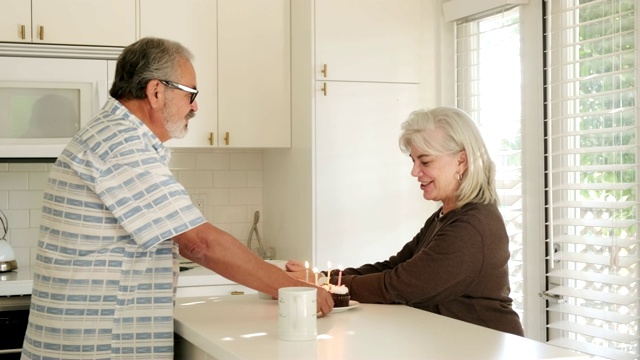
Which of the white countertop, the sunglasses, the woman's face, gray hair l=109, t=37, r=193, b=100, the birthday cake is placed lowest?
the white countertop

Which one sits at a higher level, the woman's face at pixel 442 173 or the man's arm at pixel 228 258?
the woman's face at pixel 442 173

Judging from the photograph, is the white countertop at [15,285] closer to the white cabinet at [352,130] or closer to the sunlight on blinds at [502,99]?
the white cabinet at [352,130]

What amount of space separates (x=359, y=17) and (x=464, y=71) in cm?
57

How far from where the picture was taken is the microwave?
13.2ft

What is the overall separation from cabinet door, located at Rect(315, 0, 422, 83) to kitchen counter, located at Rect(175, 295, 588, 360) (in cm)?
190

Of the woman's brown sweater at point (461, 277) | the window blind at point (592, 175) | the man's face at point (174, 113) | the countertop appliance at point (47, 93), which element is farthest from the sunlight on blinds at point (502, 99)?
the man's face at point (174, 113)

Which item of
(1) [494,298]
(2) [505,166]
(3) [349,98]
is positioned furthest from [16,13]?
(1) [494,298]

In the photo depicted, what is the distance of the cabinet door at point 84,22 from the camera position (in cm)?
406

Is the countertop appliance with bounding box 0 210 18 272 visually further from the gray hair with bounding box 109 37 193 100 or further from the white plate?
the white plate

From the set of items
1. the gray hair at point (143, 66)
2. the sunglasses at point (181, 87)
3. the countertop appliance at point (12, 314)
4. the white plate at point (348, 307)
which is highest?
the gray hair at point (143, 66)

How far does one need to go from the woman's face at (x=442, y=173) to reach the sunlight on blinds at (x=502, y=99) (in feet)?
3.79

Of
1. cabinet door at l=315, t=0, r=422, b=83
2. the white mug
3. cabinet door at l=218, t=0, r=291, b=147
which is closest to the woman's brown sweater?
the white mug

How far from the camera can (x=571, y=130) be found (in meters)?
3.55

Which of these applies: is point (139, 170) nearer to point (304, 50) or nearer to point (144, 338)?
point (144, 338)
